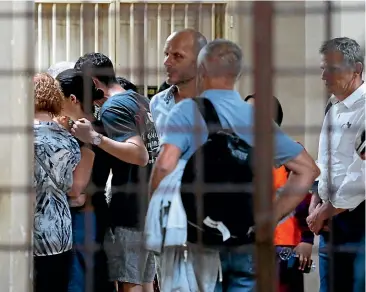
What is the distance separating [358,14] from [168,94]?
88cm

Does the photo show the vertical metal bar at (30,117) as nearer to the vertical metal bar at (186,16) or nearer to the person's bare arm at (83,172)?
the person's bare arm at (83,172)

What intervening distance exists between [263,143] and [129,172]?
5.26ft

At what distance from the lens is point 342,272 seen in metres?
4.22

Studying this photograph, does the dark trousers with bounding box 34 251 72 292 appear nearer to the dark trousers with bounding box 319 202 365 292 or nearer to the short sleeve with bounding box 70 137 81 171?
the short sleeve with bounding box 70 137 81 171

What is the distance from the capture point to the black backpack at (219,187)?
367 centimetres

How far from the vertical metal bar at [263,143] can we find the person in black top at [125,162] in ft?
4.31

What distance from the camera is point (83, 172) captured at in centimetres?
422

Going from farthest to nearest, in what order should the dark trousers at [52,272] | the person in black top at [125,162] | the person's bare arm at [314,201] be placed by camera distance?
1. the person's bare arm at [314,201]
2. the person in black top at [125,162]
3. the dark trousers at [52,272]

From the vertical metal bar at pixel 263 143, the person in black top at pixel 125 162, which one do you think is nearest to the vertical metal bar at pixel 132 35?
the person in black top at pixel 125 162

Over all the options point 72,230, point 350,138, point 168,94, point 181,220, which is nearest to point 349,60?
point 350,138

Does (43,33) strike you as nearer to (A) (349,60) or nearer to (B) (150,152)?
(B) (150,152)

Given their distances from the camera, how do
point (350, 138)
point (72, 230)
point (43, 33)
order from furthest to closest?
point (43, 33) → point (72, 230) → point (350, 138)

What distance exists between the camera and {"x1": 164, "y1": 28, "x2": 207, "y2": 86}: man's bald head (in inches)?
162

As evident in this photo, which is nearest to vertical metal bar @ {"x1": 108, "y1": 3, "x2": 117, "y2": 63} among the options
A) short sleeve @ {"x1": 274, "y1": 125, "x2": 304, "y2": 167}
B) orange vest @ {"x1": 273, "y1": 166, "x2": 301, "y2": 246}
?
orange vest @ {"x1": 273, "y1": 166, "x2": 301, "y2": 246}
